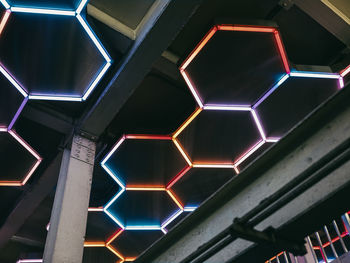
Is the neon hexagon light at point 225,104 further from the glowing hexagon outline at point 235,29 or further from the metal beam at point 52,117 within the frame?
the metal beam at point 52,117

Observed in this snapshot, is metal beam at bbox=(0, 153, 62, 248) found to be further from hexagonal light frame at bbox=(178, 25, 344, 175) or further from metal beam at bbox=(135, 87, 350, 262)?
metal beam at bbox=(135, 87, 350, 262)

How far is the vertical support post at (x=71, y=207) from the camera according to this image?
5187 millimetres

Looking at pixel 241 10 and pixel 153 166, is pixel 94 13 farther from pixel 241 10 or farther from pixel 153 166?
pixel 153 166

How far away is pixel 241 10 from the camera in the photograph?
6672mm

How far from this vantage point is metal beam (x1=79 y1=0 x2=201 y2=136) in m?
5.42

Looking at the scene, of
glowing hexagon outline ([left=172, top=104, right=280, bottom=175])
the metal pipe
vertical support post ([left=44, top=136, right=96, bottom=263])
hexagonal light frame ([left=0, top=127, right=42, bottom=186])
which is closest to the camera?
the metal pipe

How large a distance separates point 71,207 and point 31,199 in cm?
386

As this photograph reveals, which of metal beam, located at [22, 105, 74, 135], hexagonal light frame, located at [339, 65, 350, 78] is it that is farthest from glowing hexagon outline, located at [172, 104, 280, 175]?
metal beam, located at [22, 105, 74, 135]

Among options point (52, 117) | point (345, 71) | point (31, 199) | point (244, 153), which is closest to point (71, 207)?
point (52, 117)

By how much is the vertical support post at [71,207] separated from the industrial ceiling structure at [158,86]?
1.55 feet

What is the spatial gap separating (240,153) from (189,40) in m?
2.67

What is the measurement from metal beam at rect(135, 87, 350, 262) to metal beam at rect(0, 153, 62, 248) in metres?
4.58

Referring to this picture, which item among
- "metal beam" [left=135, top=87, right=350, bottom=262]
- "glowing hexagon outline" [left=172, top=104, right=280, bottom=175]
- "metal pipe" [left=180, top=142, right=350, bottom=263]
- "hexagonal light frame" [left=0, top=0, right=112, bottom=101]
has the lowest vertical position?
"metal pipe" [left=180, top=142, right=350, bottom=263]

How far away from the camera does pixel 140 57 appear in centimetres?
597
